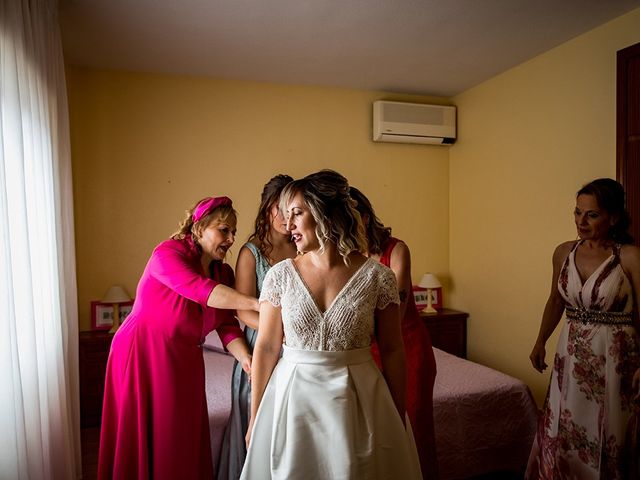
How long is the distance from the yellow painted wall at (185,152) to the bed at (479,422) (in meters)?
1.51

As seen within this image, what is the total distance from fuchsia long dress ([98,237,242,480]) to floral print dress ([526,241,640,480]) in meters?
1.59

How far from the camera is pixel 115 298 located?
345 centimetres

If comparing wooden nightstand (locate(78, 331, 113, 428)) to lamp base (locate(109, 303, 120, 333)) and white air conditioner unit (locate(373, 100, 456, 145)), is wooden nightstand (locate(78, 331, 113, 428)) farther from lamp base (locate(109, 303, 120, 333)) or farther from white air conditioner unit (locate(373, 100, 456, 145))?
white air conditioner unit (locate(373, 100, 456, 145))

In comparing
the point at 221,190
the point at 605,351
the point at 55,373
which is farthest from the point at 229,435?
the point at 221,190

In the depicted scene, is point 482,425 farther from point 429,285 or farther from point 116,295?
point 116,295

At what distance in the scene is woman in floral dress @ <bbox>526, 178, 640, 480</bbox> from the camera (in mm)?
1994

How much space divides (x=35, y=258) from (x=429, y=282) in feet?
10.2

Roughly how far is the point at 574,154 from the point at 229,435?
2727 mm

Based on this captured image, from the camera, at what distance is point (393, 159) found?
14.2 ft

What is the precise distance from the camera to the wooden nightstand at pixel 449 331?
13.6ft

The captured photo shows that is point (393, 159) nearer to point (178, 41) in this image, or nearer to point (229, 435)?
point (178, 41)

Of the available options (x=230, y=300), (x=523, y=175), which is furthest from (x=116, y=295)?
(x=523, y=175)

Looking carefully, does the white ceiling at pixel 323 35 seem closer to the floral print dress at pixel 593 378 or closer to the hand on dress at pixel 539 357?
the floral print dress at pixel 593 378

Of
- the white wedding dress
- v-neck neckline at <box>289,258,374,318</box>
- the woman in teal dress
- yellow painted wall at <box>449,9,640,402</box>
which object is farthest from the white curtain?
yellow painted wall at <box>449,9,640,402</box>
